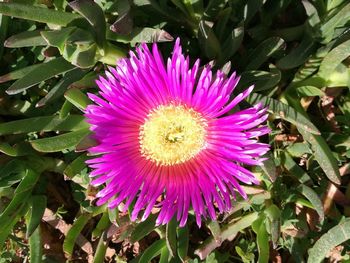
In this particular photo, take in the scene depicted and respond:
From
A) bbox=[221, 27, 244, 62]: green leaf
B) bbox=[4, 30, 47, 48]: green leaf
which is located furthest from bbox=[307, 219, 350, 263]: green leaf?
bbox=[4, 30, 47, 48]: green leaf

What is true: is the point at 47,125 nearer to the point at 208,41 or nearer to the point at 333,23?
the point at 208,41

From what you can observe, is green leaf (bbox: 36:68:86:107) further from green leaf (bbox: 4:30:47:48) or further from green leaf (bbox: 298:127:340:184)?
green leaf (bbox: 298:127:340:184)

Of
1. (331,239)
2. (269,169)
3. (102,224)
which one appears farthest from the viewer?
(102,224)

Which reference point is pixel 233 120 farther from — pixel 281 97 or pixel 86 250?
pixel 86 250

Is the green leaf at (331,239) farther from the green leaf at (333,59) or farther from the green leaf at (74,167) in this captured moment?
the green leaf at (74,167)

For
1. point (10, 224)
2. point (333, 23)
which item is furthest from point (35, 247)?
point (333, 23)

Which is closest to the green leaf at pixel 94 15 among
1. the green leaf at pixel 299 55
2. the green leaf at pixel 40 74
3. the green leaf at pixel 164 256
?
the green leaf at pixel 40 74
